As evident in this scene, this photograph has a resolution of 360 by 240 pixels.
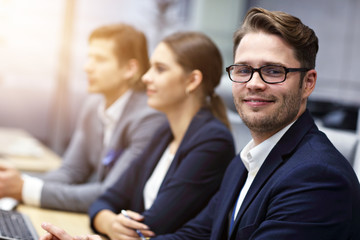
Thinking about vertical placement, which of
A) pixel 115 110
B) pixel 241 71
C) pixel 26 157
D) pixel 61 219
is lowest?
pixel 26 157

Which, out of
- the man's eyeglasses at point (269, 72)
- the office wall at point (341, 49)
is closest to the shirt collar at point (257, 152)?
the man's eyeglasses at point (269, 72)

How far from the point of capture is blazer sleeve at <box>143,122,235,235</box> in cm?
158

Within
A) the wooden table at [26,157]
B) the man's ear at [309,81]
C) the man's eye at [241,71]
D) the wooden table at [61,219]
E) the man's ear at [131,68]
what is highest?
the man's eye at [241,71]

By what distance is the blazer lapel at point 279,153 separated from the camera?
1108 mm

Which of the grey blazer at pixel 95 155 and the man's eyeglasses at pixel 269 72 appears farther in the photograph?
the grey blazer at pixel 95 155

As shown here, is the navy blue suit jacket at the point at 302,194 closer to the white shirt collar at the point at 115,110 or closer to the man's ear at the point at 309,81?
the man's ear at the point at 309,81

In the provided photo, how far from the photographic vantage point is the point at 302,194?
100 cm

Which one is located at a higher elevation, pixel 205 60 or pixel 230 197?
pixel 205 60

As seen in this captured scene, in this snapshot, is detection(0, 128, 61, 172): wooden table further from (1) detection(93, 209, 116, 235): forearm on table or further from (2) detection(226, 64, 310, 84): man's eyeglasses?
(2) detection(226, 64, 310, 84): man's eyeglasses

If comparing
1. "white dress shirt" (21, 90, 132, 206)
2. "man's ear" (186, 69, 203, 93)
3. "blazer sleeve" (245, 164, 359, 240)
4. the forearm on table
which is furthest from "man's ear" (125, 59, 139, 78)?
"blazer sleeve" (245, 164, 359, 240)

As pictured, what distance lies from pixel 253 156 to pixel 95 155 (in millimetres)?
1341

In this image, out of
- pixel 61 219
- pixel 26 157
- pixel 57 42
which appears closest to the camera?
pixel 61 219

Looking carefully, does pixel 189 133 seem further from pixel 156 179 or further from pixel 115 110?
pixel 115 110

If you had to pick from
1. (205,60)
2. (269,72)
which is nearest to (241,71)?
(269,72)
